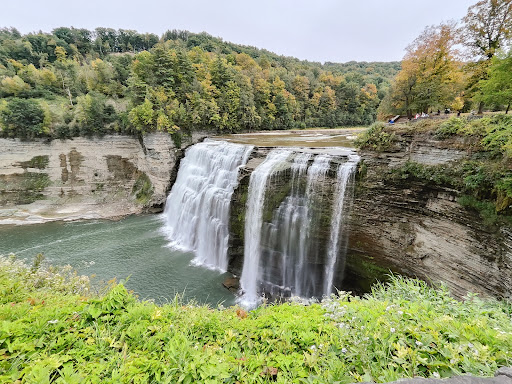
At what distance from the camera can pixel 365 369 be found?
7.95 ft

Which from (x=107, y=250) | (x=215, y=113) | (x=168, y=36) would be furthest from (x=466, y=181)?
(x=168, y=36)

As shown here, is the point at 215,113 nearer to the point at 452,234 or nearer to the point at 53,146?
the point at 53,146

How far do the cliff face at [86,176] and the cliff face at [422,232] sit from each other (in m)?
16.5

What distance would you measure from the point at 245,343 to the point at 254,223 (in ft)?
28.2

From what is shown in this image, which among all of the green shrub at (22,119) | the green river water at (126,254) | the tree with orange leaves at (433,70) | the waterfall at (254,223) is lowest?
the green river water at (126,254)

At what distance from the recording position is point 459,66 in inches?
425

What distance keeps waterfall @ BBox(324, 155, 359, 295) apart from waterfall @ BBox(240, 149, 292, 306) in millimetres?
3128

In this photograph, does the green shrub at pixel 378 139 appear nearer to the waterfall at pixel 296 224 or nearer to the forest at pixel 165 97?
the waterfall at pixel 296 224

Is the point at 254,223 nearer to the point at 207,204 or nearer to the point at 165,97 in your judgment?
the point at 207,204

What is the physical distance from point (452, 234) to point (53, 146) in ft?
97.6

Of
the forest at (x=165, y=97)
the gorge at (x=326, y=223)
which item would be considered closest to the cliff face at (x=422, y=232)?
the gorge at (x=326, y=223)

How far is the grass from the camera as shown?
238cm

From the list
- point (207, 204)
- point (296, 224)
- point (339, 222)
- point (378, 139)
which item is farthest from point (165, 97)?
point (339, 222)

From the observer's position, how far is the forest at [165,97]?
66.3 feet
